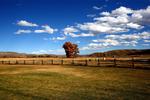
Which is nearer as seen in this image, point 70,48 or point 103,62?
point 103,62

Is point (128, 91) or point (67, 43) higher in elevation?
point (67, 43)

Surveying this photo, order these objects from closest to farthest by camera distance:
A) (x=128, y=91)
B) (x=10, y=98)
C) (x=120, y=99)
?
(x=120, y=99), (x=10, y=98), (x=128, y=91)

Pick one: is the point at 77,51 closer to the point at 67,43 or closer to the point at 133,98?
the point at 67,43

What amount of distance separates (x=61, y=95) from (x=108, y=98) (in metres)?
3.06

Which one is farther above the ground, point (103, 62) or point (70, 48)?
point (70, 48)

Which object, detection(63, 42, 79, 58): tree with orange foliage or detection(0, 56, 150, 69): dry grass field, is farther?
detection(63, 42, 79, 58): tree with orange foliage

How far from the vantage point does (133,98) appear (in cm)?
1391

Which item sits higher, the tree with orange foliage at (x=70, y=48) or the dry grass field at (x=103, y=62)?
the tree with orange foliage at (x=70, y=48)

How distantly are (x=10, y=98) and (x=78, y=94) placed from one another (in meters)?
4.20

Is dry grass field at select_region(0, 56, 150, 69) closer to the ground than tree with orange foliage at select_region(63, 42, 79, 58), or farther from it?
closer to the ground

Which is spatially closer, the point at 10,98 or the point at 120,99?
the point at 120,99

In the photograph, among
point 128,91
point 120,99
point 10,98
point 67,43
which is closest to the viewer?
point 120,99

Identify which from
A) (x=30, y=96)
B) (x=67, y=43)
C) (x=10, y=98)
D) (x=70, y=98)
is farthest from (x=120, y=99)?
(x=67, y=43)

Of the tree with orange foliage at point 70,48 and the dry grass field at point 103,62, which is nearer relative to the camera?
the dry grass field at point 103,62
